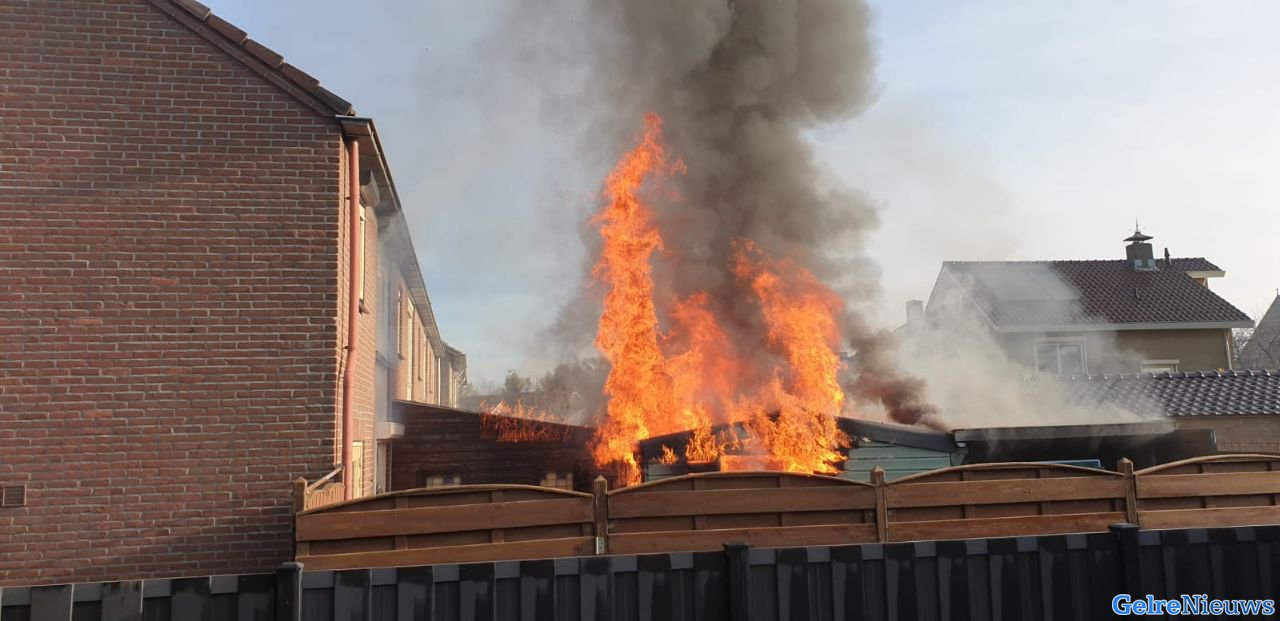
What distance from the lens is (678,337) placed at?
13.2 m

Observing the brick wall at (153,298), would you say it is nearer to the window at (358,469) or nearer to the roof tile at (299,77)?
the roof tile at (299,77)

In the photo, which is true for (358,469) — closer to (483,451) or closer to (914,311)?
(483,451)

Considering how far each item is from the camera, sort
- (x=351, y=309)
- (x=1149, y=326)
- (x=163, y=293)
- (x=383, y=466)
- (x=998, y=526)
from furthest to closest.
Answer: (x=1149, y=326), (x=383, y=466), (x=351, y=309), (x=163, y=293), (x=998, y=526)

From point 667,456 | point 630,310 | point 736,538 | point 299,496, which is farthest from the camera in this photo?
point 630,310

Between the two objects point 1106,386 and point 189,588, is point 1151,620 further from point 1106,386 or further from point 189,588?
point 1106,386

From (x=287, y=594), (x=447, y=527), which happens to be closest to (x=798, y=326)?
(x=447, y=527)

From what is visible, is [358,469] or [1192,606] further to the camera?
[358,469]

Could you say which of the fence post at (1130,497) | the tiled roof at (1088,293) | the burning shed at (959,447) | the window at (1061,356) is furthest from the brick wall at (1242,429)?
the fence post at (1130,497)

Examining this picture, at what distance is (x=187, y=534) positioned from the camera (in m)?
6.76

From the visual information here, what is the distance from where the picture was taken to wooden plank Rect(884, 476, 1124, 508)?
21.7ft

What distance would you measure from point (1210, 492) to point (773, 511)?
370 cm

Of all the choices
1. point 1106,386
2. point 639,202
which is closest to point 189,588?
point 639,202

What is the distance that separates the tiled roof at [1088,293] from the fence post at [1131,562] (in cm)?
2124

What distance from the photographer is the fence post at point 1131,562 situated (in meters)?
4.88
